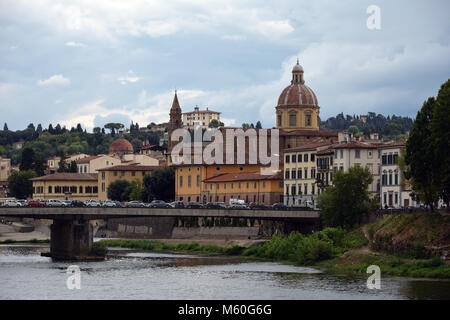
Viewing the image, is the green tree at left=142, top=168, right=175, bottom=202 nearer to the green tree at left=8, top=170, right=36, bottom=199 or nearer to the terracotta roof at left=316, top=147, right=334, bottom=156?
the green tree at left=8, top=170, right=36, bottom=199

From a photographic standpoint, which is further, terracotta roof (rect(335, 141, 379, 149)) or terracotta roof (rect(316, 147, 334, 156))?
terracotta roof (rect(316, 147, 334, 156))

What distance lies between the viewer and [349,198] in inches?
4055

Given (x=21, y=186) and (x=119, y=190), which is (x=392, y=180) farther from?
(x=21, y=186)

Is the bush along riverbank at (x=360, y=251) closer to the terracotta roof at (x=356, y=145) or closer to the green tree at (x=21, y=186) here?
the terracotta roof at (x=356, y=145)

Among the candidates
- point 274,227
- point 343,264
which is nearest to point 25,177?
point 274,227

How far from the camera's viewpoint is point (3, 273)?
8575 centimetres

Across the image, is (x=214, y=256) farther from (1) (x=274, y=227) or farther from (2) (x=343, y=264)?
(2) (x=343, y=264)

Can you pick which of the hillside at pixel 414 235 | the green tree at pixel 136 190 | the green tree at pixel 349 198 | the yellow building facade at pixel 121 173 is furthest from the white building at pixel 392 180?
the yellow building facade at pixel 121 173

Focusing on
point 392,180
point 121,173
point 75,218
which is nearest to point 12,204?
point 75,218

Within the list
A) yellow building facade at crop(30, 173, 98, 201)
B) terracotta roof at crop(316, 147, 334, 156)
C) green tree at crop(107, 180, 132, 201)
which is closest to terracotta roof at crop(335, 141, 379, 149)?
terracotta roof at crop(316, 147, 334, 156)

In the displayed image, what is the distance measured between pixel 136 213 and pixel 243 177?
43.0 meters

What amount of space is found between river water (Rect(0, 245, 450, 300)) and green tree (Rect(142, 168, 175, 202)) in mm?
64038

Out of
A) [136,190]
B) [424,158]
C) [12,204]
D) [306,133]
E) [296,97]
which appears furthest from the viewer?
[136,190]

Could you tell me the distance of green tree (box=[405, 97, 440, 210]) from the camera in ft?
287
